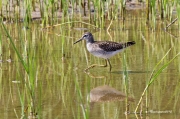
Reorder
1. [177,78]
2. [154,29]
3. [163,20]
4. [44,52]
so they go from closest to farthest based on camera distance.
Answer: [177,78], [44,52], [154,29], [163,20]

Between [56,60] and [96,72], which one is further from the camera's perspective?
[56,60]

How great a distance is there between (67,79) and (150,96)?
4.83 ft

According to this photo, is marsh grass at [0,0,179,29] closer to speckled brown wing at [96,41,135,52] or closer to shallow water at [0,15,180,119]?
shallow water at [0,15,180,119]

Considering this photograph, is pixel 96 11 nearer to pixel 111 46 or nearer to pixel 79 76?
pixel 111 46

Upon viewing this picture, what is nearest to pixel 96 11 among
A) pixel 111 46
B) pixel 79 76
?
pixel 111 46

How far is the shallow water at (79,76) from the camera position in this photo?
5699 millimetres

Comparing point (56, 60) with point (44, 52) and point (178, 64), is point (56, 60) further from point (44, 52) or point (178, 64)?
point (178, 64)

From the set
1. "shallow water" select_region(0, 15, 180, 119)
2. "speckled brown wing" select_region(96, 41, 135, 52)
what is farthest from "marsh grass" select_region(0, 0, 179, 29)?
"speckled brown wing" select_region(96, 41, 135, 52)

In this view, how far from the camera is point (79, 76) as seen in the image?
7.73 m

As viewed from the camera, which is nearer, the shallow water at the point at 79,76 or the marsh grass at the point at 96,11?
the shallow water at the point at 79,76

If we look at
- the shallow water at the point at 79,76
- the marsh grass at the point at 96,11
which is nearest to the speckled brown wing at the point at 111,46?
the shallow water at the point at 79,76

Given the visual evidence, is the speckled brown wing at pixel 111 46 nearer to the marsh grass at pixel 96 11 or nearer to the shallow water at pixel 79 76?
the shallow water at pixel 79 76

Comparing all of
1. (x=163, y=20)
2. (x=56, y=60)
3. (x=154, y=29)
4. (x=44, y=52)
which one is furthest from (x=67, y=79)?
(x=163, y=20)

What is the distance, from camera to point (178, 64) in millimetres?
8258
